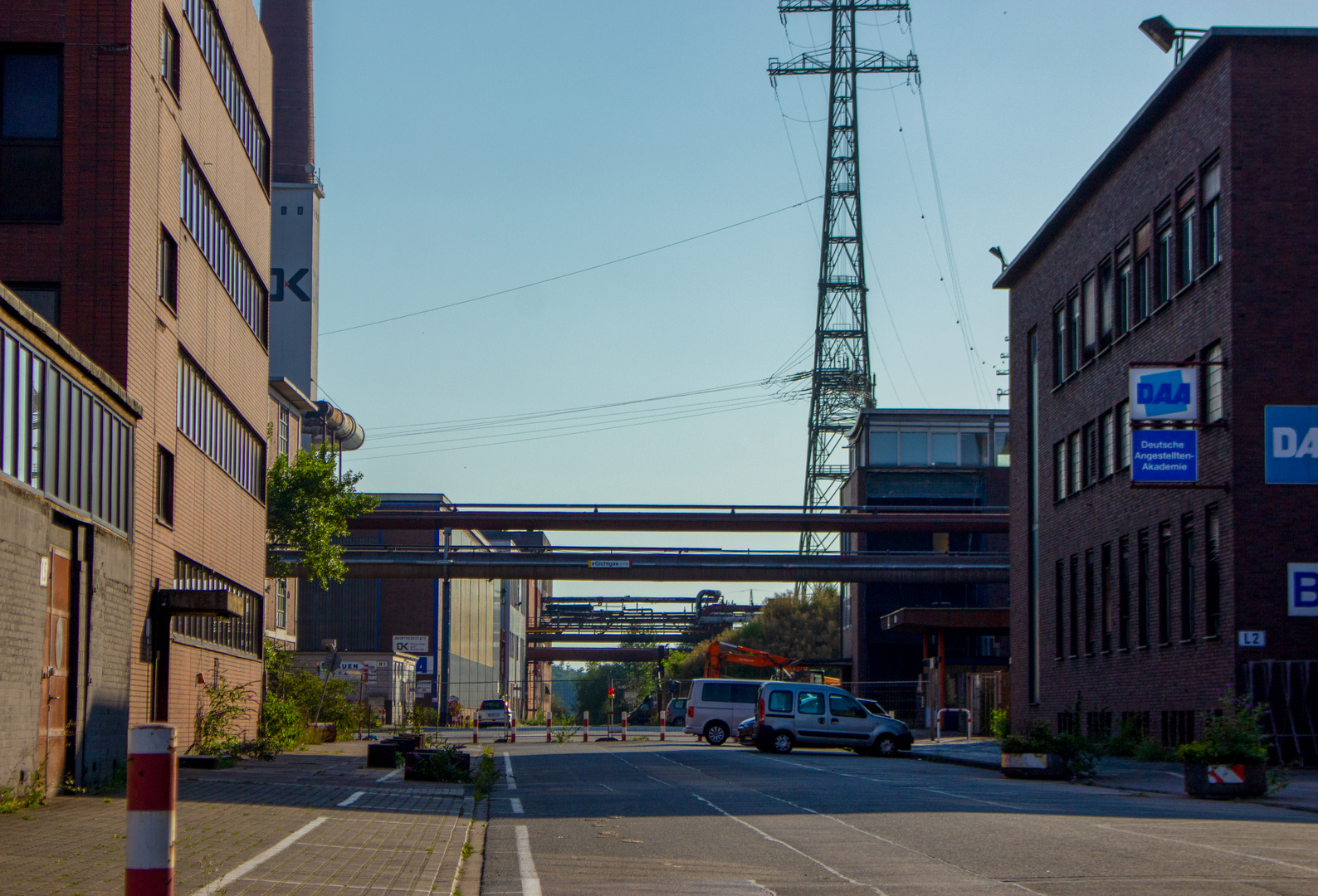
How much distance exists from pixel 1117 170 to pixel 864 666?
33238 millimetres

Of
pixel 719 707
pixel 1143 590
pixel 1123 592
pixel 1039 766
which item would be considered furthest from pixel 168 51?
pixel 719 707

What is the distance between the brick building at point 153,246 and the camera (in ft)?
69.5

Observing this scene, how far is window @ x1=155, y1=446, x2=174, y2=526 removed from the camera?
23.8 meters

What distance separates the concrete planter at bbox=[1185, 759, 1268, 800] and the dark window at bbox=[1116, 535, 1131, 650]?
1453 cm

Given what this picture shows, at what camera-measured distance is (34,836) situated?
12.2 m

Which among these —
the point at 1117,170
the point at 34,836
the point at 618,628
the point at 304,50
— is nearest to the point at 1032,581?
the point at 1117,170

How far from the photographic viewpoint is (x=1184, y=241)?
98.0 feet

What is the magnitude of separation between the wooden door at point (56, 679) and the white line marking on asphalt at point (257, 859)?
402 cm

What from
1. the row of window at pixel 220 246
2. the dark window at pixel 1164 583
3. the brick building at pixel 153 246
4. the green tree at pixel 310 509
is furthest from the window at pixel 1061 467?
the brick building at pixel 153 246

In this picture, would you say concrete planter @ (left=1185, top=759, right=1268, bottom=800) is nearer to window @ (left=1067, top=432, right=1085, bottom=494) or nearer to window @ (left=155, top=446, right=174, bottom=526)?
window @ (left=155, top=446, right=174, bottom=526)

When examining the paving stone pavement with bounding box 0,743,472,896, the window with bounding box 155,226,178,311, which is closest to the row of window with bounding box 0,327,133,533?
the paving stone pavement with bounding box 0,743,472,896

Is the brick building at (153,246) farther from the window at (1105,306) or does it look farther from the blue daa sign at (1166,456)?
A: the window at (1105,306)

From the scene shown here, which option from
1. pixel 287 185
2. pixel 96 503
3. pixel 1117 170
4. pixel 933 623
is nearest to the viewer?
pixel 96 503

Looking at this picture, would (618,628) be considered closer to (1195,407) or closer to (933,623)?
(933,623)
